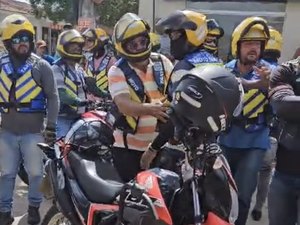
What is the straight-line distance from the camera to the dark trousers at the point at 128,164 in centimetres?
357

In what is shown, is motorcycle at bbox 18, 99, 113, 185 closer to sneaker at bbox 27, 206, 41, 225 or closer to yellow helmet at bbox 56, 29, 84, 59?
sneaker at bbox 27, 206, 41, 225

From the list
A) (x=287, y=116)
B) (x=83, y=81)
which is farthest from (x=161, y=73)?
(x=83, y=81)

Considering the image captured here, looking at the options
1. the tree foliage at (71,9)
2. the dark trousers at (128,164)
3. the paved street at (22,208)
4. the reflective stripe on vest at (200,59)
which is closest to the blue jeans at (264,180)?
the paved street at (22,208)

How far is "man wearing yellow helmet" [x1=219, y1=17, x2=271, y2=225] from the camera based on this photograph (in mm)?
3643

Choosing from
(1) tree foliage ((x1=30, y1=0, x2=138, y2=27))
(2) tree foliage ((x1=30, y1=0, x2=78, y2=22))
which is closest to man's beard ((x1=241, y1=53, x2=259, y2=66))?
(1) tree foliage ((x1=30, y1=0, x2=138, y2=27))

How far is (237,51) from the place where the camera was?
12.2 feet

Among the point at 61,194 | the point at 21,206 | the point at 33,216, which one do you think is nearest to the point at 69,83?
the point at 21,206

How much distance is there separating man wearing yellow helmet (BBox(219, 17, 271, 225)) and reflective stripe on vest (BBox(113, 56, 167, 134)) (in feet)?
1.74

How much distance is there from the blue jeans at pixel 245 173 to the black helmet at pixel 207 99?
1.57 meters

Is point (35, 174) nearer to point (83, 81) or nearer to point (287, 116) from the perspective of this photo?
point (83, 81)

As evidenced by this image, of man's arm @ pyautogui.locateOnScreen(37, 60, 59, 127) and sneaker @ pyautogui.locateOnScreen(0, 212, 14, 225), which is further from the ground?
man's arm @ pyautogui.locateOnScreen(37, 60, 59, 127)

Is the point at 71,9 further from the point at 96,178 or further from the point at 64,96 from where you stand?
the point at 96,178

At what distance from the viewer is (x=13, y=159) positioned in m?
4.54

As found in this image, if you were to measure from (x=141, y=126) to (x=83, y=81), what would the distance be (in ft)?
8.00
